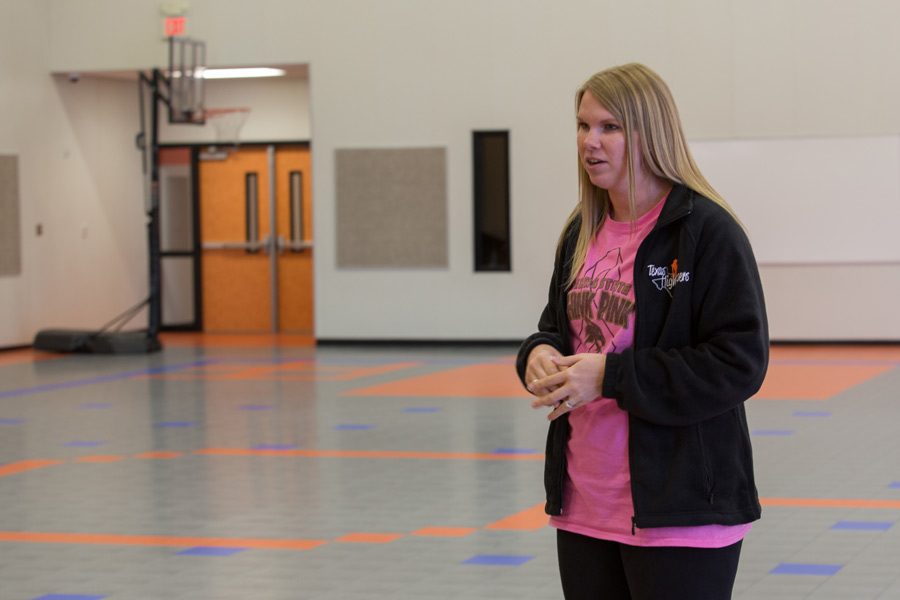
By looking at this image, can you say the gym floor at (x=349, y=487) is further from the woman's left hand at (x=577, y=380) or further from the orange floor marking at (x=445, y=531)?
the woman's left hand at (x=577, y=380)

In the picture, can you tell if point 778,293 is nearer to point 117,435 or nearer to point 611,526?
point 117,435

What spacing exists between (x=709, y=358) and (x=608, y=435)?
0.22 metres

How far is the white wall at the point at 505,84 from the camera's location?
13.6 m

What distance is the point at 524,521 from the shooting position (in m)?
5.67

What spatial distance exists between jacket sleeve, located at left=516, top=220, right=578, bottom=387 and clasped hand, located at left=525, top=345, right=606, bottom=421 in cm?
10

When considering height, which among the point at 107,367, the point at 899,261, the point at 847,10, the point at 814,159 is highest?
the point at 847,10

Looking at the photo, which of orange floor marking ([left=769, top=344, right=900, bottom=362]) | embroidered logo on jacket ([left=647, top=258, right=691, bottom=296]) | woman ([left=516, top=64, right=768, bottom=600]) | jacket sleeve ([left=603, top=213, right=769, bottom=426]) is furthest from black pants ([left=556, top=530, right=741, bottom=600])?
orange floor marking ([left=769, top=344, right=900, bottom=362])

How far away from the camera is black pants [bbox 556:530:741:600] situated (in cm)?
218

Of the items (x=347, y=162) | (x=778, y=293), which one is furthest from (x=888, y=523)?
(x=347, y=162)

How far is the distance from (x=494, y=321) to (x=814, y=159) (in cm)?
360

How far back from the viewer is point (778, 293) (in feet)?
45.5

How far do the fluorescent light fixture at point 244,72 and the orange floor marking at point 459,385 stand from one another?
15.5 feet

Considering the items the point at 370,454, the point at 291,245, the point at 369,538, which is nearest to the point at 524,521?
the point at 369,538

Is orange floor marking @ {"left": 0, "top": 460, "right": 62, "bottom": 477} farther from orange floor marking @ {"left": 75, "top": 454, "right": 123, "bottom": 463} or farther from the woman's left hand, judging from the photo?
the woman's left hand
